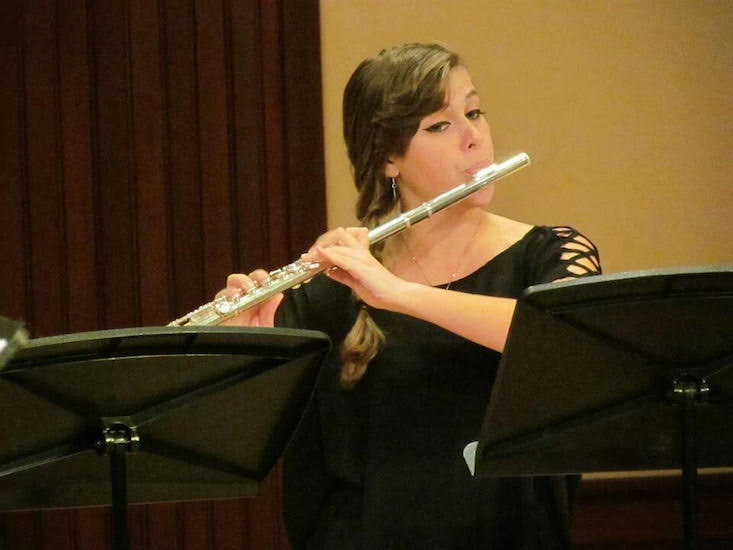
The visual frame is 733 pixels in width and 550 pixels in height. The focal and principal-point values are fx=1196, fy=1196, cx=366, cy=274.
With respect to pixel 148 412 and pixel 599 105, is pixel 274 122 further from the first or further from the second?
pixel 148 412

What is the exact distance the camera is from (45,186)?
3068 millimetres

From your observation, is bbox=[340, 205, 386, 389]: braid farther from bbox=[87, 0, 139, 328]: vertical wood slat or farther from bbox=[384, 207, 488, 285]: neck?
bbox=[87, 0, 139, 328]: vertical wood slat

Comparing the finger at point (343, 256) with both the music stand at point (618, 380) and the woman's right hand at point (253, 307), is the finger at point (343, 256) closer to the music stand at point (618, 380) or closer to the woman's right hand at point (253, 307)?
the woman's right hand at point (253, 307)

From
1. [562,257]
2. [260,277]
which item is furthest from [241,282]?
[562,257]

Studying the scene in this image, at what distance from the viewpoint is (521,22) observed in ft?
10.3

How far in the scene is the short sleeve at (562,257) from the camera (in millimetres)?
2162

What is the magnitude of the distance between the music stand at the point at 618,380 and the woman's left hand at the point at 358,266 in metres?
0.47

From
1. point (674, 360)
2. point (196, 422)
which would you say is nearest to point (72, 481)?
point (196, 422)

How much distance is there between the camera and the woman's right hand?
90.7 inches

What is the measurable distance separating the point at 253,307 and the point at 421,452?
1.42 ft

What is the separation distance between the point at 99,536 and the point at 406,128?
1.46 m

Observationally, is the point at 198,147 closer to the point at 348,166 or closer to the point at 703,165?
the point at 348,166

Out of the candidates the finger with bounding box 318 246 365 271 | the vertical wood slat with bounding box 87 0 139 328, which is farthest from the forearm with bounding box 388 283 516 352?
the vertical wood slat with bounding box 87 0 139 328

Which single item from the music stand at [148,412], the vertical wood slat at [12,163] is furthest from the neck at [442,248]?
the vertical wood slat at [12,163]
